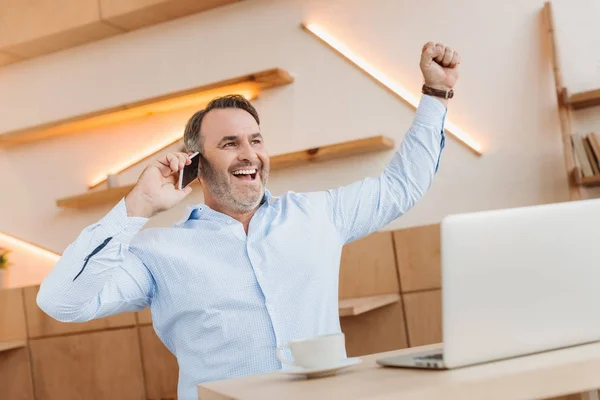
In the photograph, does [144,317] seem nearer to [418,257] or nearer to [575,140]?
[418,257]

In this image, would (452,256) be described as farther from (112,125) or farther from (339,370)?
(112,125)

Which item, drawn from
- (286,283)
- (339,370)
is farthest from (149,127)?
(339,370)

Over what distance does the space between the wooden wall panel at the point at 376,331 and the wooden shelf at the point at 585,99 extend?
105 cm

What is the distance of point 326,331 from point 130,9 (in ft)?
7.47

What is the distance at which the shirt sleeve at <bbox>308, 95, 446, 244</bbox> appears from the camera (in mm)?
1998

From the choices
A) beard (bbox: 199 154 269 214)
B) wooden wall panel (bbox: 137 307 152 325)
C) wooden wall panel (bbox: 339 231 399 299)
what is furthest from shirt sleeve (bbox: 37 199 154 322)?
wooden wall panel (bbox: 137 307 152 325)

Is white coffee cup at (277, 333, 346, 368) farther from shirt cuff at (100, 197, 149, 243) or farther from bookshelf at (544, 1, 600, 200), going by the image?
bookshelf at (544, 1, 600, 200)

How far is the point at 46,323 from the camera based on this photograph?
3543 mm

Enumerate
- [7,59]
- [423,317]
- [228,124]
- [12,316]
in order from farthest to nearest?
1. [7,59]
2. [12,316]
3. [423,317]
4. [228,124]

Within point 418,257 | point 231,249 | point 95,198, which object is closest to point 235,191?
point 231,249

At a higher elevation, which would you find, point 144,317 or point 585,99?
point 585,99

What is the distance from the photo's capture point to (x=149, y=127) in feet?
12.1

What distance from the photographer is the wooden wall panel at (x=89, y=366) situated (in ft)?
11.1

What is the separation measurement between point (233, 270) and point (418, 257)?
1.34 m
